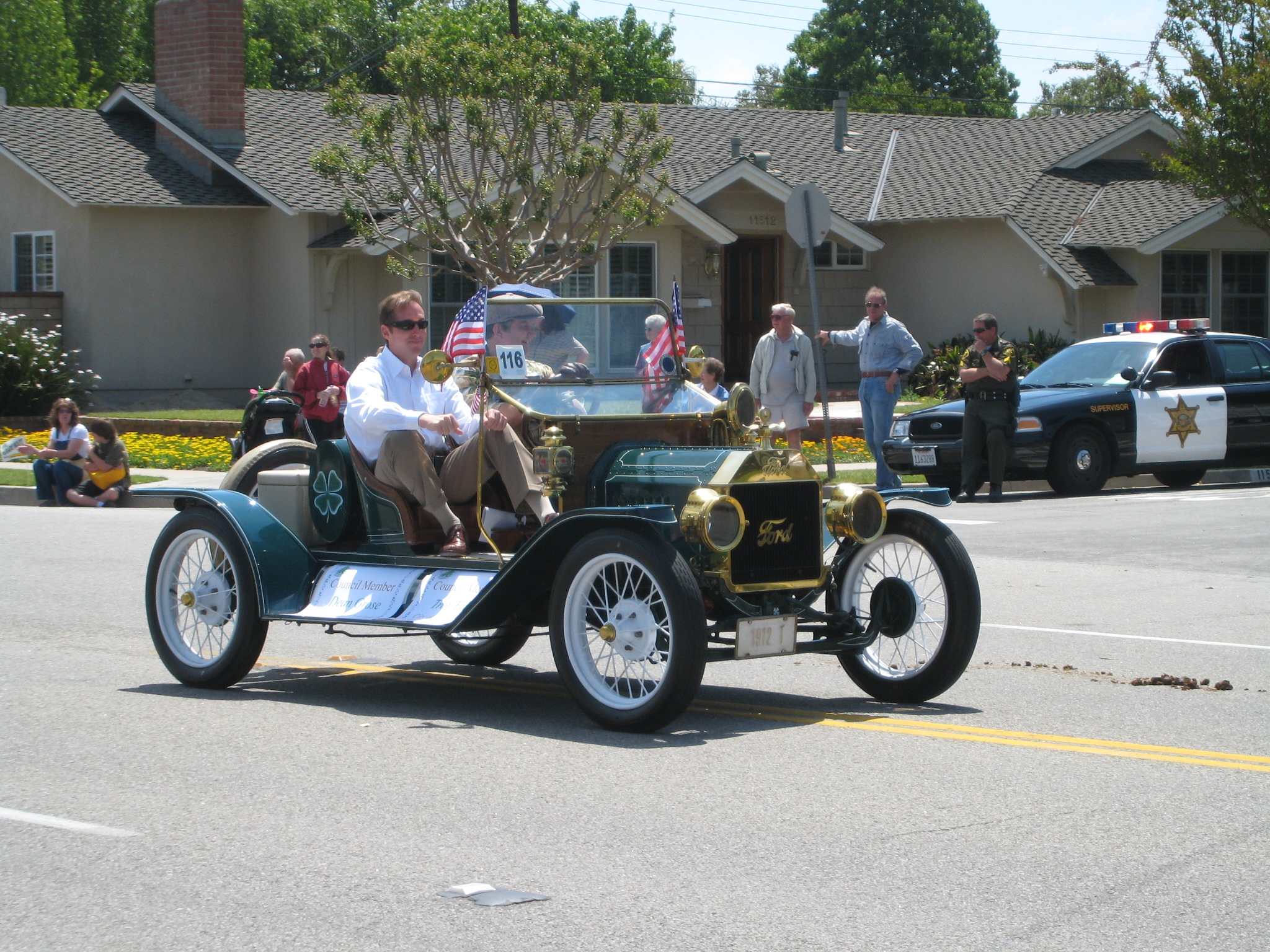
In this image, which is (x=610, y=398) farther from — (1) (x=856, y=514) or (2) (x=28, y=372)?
(2) (x=28, y=372)

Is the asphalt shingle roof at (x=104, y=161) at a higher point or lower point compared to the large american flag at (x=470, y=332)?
higher

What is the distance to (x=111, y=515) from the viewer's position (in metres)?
16.8

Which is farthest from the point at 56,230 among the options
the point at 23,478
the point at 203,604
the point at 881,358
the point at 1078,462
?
the point at 203,604

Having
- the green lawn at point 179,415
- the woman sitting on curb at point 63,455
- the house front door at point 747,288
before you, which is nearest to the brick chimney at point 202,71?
the green lawn at point 179,415

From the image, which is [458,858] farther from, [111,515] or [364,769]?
[111,515]

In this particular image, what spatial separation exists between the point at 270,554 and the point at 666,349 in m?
2.11

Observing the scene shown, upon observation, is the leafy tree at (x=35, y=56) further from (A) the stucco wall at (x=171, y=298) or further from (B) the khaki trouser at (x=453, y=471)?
(B) the khaki trouser at (x=453, y=471)

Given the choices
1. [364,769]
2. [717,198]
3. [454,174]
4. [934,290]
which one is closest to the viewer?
[364,769]

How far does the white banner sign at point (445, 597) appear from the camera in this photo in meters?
7.19

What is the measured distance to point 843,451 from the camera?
2211cm

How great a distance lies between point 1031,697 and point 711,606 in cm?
171

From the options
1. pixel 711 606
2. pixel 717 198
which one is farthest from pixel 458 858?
pixel 717 198

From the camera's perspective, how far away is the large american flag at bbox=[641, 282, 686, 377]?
8008 mm

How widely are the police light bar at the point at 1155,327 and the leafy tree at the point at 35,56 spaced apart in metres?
47.6
